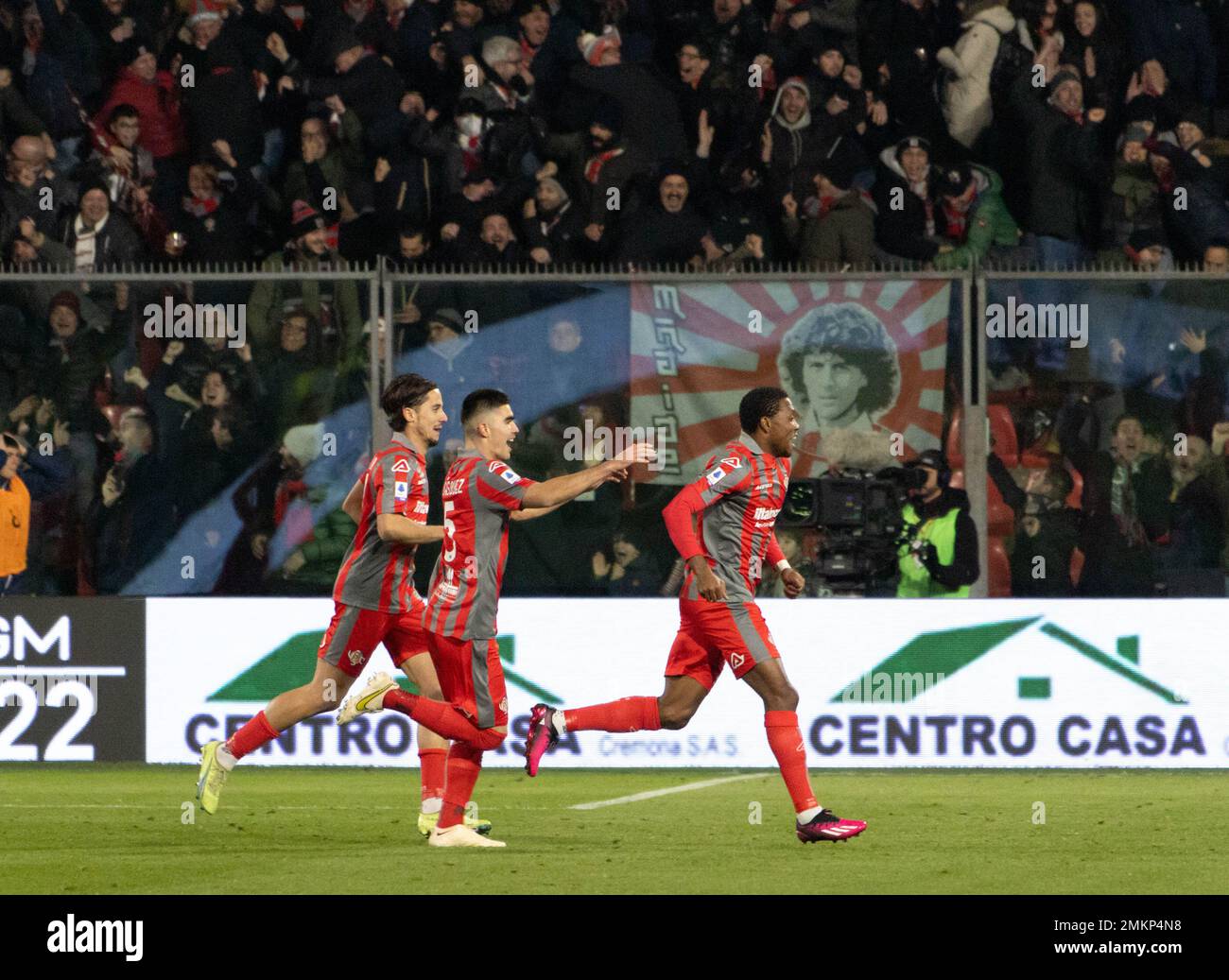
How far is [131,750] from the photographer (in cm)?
1305

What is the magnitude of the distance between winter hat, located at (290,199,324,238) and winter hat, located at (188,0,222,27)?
2.06m

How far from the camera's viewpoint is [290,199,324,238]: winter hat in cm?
1541

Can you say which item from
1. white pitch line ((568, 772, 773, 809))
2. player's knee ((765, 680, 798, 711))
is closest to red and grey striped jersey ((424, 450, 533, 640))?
player's knee ((765, 680, 798, 711))

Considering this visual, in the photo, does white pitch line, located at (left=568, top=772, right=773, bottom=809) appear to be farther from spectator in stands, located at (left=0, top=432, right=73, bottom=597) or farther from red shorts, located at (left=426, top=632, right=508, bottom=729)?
spectator in stands, located at (left=0, top=432, right=73, bottom=597)

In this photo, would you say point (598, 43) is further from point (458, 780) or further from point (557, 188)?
point (458, 780)

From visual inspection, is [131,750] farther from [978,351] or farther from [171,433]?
[978,351]

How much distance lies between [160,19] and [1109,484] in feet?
29.4

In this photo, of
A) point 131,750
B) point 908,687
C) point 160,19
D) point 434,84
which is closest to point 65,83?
point 160,19

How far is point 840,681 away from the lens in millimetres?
12852

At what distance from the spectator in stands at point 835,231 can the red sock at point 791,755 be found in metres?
6.39

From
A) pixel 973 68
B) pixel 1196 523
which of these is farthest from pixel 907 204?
pixel 1196 523

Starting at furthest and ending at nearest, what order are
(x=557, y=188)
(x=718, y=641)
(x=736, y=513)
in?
1. (x=557, y=188)
2. (x=736, y=513)
3. (x=718, y=641)

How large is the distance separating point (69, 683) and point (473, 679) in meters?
5.37

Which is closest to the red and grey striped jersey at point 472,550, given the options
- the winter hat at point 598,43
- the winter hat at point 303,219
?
the winter hat at point 303,219
